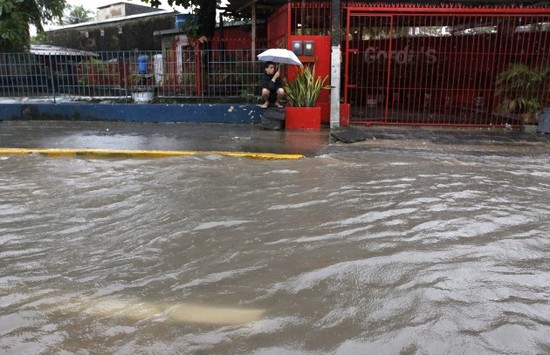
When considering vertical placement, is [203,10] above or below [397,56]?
above

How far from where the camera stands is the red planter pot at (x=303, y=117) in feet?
36.0

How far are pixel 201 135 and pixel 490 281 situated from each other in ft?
23.6

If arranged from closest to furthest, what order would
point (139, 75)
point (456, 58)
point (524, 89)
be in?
point (524, 89), point (139, 75), point (456, 58)

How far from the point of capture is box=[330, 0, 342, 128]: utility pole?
35.7 ft

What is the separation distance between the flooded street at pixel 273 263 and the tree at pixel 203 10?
876 centimetres

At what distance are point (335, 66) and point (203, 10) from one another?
18.8 ft

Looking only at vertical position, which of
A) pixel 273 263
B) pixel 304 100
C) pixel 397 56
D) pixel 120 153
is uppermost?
pixel 397 56

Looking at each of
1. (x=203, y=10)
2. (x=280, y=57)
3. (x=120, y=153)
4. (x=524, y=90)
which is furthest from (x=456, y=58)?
(x=120, y=153)

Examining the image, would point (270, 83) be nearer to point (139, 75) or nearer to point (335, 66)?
point (335, 66)

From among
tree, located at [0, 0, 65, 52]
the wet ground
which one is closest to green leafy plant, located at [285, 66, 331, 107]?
the wet ground

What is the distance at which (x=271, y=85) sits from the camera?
A: 1131cm

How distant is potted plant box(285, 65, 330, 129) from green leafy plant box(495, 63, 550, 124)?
14.1 ft

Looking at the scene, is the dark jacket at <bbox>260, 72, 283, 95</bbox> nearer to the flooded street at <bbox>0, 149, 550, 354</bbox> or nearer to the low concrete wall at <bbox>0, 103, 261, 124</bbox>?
the low concrete wall at <bbox>0, 103, 261, 124</bbox>

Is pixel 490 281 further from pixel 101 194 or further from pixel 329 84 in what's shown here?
pixel 329 84
